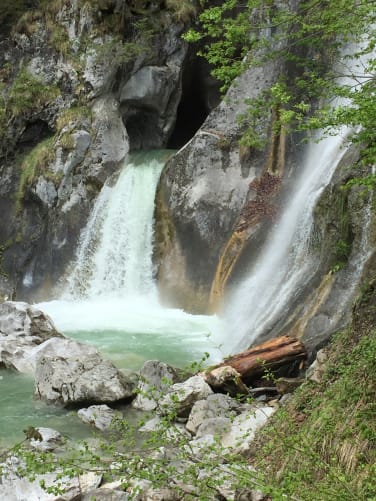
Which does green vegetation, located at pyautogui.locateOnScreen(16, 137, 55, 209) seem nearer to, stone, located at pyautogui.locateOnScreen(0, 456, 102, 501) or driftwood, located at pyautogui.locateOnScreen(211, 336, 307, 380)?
driftwood, located at pyautogui.locateOnScreen(211, 336, 307, 380)

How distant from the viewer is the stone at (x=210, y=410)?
6.26 m

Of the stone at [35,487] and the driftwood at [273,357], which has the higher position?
the driftwood at [273,357]

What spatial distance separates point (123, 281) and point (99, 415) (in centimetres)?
777

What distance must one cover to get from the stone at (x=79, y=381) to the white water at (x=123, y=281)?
8.89 ft

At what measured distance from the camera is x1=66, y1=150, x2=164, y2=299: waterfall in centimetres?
1457

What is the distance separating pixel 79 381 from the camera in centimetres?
756

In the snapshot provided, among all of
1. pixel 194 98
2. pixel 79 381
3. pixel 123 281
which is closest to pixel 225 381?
pixel 79 381

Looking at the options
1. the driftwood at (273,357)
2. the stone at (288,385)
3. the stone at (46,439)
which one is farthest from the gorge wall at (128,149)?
the stone at (46,439)

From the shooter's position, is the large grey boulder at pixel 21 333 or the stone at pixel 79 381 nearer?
the stone at pixel 79 381

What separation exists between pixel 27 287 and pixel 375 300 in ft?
39.6

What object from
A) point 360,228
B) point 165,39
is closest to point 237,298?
point 360,228

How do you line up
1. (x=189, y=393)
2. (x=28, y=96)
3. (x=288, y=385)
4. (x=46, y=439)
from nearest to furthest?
(x=46, y=439) → (x=288, y=385) → (x=189, y=393) → (x=28, y=96)

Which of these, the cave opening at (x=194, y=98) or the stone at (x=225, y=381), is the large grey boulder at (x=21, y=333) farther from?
the cave opening at (x=194, y=98)

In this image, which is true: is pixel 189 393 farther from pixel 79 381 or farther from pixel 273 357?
pixel 79 381
